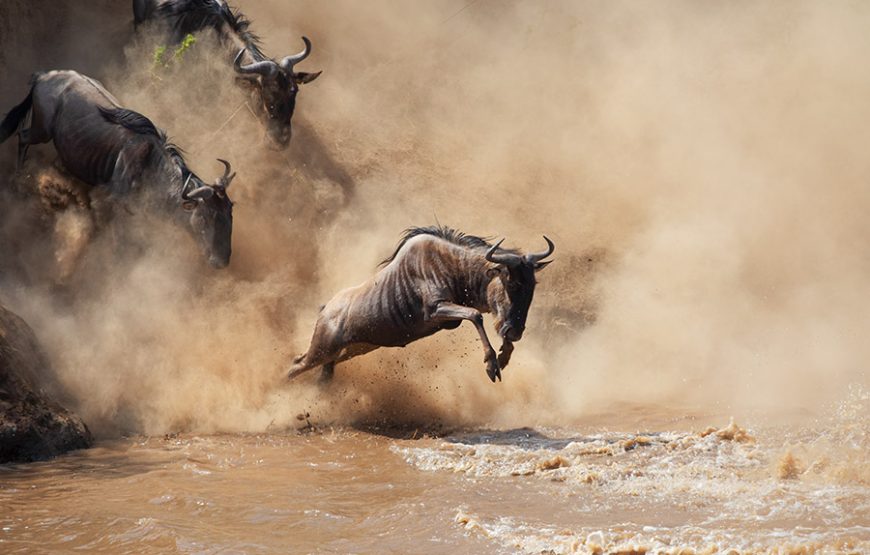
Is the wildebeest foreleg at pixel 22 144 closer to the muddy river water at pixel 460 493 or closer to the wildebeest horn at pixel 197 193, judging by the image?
the wildebeest horn at pixel 197 193

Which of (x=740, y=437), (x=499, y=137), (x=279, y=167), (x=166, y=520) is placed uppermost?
(x=499, y=137)

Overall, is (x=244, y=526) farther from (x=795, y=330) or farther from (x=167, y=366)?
(x=795, y=330)

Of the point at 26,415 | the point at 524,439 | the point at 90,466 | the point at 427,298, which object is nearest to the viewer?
the point at 90,466

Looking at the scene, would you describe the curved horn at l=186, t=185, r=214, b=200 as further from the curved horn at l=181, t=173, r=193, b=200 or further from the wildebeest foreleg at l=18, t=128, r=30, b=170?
the wildebeest foreleg at l=18, t=128, r=30, b=170

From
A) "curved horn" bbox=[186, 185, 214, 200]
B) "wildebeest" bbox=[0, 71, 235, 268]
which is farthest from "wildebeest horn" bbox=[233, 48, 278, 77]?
"curved horn" bbox=[186, 185, 214, 200]

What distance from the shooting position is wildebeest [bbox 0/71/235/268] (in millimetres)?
10891

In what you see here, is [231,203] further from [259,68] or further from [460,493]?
[460,493]

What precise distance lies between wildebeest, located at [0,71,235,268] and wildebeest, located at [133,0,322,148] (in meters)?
1.95

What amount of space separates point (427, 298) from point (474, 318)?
Result: 78cm

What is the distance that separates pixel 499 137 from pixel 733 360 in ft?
19.3

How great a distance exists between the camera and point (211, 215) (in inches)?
427

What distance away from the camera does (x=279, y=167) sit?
44.6ft

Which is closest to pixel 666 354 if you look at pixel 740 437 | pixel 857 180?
pixel 740 437

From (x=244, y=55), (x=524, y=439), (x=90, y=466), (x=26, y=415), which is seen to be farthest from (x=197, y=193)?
(x=524, y=439)
